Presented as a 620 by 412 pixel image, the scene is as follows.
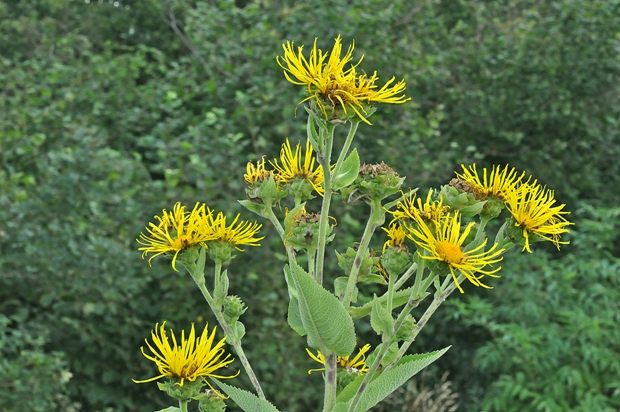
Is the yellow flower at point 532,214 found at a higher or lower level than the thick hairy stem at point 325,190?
lower

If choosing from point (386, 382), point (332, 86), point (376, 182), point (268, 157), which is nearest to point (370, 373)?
point (386, 382)

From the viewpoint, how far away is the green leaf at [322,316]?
991mm

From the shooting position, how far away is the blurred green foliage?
3.40m

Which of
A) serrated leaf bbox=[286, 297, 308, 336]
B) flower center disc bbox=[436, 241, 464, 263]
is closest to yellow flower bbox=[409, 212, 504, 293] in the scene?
flower center disc bbox=[436, 241, 464, 263]

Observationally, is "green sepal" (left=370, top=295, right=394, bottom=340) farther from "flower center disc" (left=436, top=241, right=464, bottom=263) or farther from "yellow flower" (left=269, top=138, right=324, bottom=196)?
"yellow flower" (left=269, top=138, right=324, bottom=196)

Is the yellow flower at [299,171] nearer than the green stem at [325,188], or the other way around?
the green stem at [325,188]

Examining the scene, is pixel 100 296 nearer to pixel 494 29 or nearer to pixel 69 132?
pixel 69 132

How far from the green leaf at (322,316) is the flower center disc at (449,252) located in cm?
15

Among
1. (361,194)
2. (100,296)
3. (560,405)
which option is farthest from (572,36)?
(361,194)

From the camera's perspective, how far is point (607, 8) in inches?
198

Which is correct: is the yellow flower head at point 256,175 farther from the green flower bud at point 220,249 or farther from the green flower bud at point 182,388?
the green flower bud at point 182,388

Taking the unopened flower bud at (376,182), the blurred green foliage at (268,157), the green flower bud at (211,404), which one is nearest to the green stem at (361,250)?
the unopened flower bud at (376,182)

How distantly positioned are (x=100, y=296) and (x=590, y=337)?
2236 mm

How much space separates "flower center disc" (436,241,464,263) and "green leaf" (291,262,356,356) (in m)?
0.15
